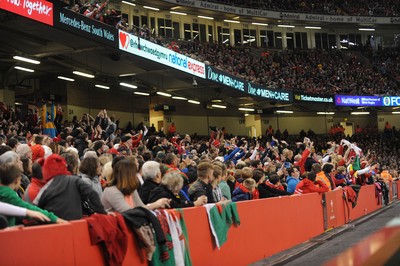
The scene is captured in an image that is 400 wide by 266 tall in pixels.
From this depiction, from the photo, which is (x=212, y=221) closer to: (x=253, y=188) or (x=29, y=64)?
(x=253, y=188)

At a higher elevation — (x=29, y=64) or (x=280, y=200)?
(x=29, y=64)

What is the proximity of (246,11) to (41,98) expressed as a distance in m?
23.1

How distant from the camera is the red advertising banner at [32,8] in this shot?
1494 centimetres

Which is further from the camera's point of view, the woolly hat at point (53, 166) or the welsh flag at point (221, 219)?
the welsh flag at point (221, 219)

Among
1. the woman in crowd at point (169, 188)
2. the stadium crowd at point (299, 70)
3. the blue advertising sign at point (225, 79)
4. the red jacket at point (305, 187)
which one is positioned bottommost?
the red jacket at point (305, 187)

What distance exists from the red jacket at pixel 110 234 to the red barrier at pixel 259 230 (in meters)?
1.84

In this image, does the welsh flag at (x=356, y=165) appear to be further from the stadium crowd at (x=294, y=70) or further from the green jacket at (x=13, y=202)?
the green jacket at (x=13, y=202)

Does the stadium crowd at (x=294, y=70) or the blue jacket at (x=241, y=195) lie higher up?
the stadium crowd at (x=294, y=70)

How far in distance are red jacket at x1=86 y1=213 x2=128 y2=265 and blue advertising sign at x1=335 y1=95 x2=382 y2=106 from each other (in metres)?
37.3

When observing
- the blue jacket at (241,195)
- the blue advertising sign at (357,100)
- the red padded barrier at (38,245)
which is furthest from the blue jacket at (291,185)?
the blue advertising sign at (357,100)

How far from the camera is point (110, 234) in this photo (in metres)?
5.60

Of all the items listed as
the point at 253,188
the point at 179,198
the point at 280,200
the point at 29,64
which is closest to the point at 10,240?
the point at 179,198

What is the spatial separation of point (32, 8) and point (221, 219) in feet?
32.0

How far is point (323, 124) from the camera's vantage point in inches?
1951
